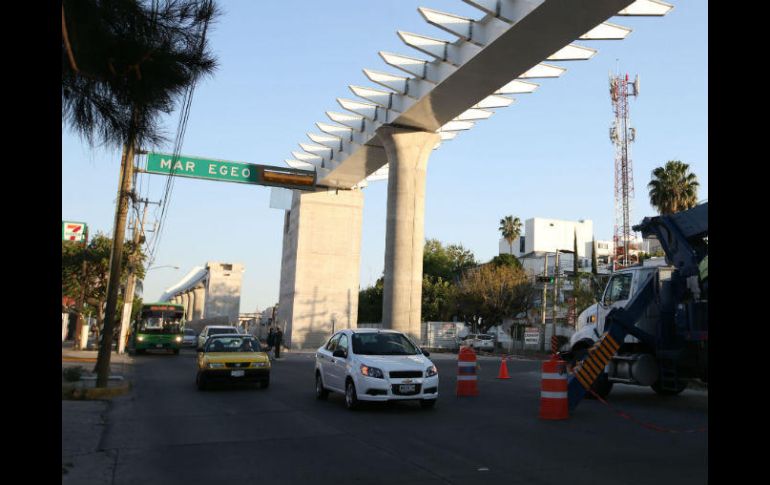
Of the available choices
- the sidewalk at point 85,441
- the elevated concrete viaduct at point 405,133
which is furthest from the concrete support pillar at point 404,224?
the sidewalk at point 85,441

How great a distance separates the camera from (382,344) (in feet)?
47.1

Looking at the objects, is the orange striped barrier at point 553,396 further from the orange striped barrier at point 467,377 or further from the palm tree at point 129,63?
the palm tree at point 129,63

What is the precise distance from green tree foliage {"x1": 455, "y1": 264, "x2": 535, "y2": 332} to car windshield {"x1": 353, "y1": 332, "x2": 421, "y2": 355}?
42.0m

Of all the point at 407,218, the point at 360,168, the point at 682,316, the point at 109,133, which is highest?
the point at 360,168

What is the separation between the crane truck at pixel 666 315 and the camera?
1488 centimetres

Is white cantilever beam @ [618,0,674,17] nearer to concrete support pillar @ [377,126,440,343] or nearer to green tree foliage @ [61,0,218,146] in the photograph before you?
concrete support pillar @ [377,126,440,343]

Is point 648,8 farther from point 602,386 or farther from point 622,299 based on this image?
point 602,386

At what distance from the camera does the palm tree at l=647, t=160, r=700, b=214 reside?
155 ft

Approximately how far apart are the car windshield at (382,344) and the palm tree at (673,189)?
37.9 m

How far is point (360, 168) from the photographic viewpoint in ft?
142

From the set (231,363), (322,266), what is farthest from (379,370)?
(322,266)

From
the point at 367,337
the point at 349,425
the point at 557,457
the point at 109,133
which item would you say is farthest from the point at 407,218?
the point at 109,133
